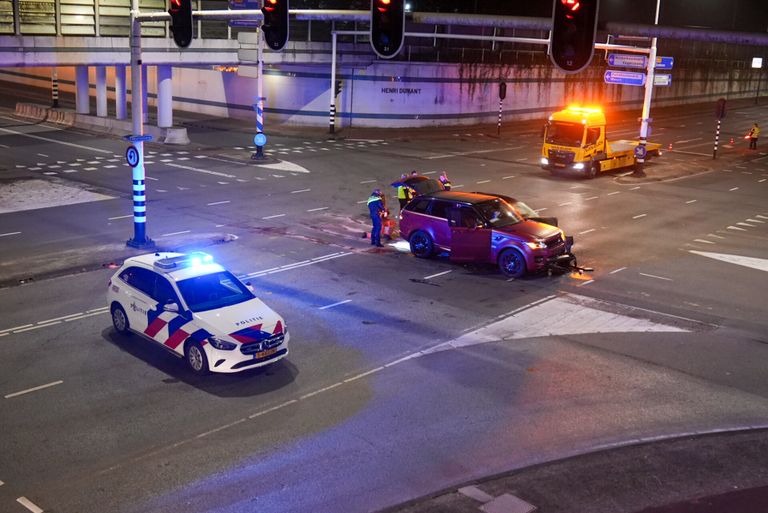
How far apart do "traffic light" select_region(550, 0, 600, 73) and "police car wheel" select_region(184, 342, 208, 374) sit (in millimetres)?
7397

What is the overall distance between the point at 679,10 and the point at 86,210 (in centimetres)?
6506

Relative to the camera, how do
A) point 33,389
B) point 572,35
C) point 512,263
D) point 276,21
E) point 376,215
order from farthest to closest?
point 376,215 < point 512,263 < point 276,21 < point 33,389 < point 572,35

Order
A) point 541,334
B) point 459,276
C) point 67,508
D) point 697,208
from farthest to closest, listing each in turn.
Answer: point 697,208 < point 459,276 < point 541,334 < point 67,508

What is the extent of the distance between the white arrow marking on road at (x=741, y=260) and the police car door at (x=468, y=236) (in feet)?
22.0

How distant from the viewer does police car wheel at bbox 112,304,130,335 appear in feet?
49.8

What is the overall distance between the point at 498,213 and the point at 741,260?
703 centimetres

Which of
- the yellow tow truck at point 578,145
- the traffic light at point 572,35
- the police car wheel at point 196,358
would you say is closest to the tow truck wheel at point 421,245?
the police car wheel at point 196,358

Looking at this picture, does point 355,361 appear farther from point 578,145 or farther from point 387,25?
point 578,145

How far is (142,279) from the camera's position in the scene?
14914mm

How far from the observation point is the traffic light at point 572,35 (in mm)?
9523

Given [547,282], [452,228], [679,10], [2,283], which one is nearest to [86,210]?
[2,283]

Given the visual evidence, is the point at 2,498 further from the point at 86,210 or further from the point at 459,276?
the point at 86,210

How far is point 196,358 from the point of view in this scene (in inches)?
541


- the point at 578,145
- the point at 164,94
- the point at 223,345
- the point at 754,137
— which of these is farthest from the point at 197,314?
the point at 754,137
